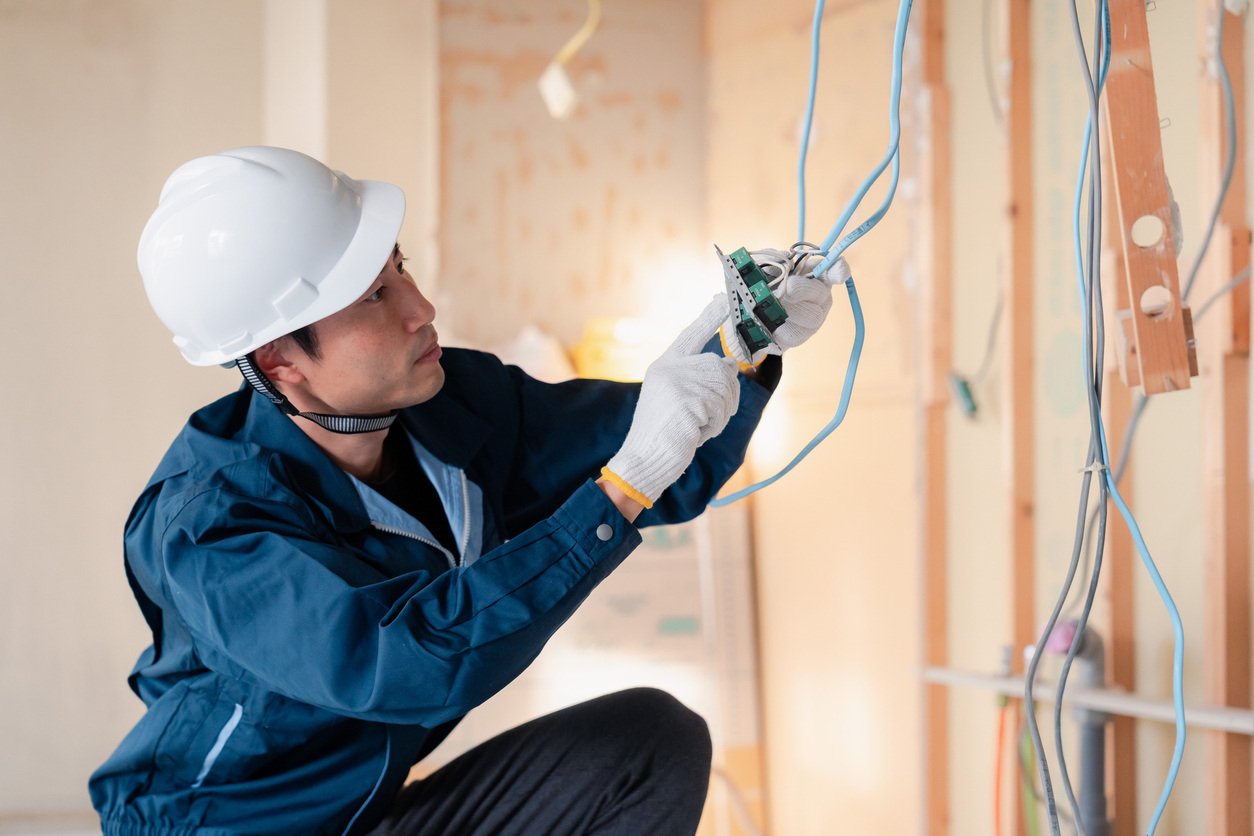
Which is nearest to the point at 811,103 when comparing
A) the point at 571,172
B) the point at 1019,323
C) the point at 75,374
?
the point at 1019,323

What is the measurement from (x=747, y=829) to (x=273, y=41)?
8.11 ft

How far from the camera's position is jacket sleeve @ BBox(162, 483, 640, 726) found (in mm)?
1291

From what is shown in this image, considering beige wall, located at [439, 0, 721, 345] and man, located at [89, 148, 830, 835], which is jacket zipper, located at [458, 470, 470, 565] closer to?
man, located at [89, 148, 830, 835]

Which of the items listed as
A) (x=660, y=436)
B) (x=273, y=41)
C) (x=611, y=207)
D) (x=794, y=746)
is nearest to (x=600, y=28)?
(x=611, y=207)

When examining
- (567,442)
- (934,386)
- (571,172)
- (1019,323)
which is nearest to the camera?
(567,442)

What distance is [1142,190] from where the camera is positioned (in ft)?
4.35

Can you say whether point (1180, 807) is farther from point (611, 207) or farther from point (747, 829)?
point (611, 207)

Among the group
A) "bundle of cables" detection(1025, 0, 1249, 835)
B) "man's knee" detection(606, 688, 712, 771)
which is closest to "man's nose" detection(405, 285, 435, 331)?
"man's knee" detection(606, 688, 712, 771)

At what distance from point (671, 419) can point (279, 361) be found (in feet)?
1.87

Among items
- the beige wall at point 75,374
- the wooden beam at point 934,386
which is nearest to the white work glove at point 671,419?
the wooden beam at point 934,386

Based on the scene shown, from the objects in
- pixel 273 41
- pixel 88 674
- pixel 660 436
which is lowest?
pixel 88 674

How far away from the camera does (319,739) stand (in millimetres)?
1539

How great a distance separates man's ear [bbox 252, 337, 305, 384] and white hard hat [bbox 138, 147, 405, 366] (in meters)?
0.03

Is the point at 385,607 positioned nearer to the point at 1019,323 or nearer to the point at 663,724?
the point at 663,724
